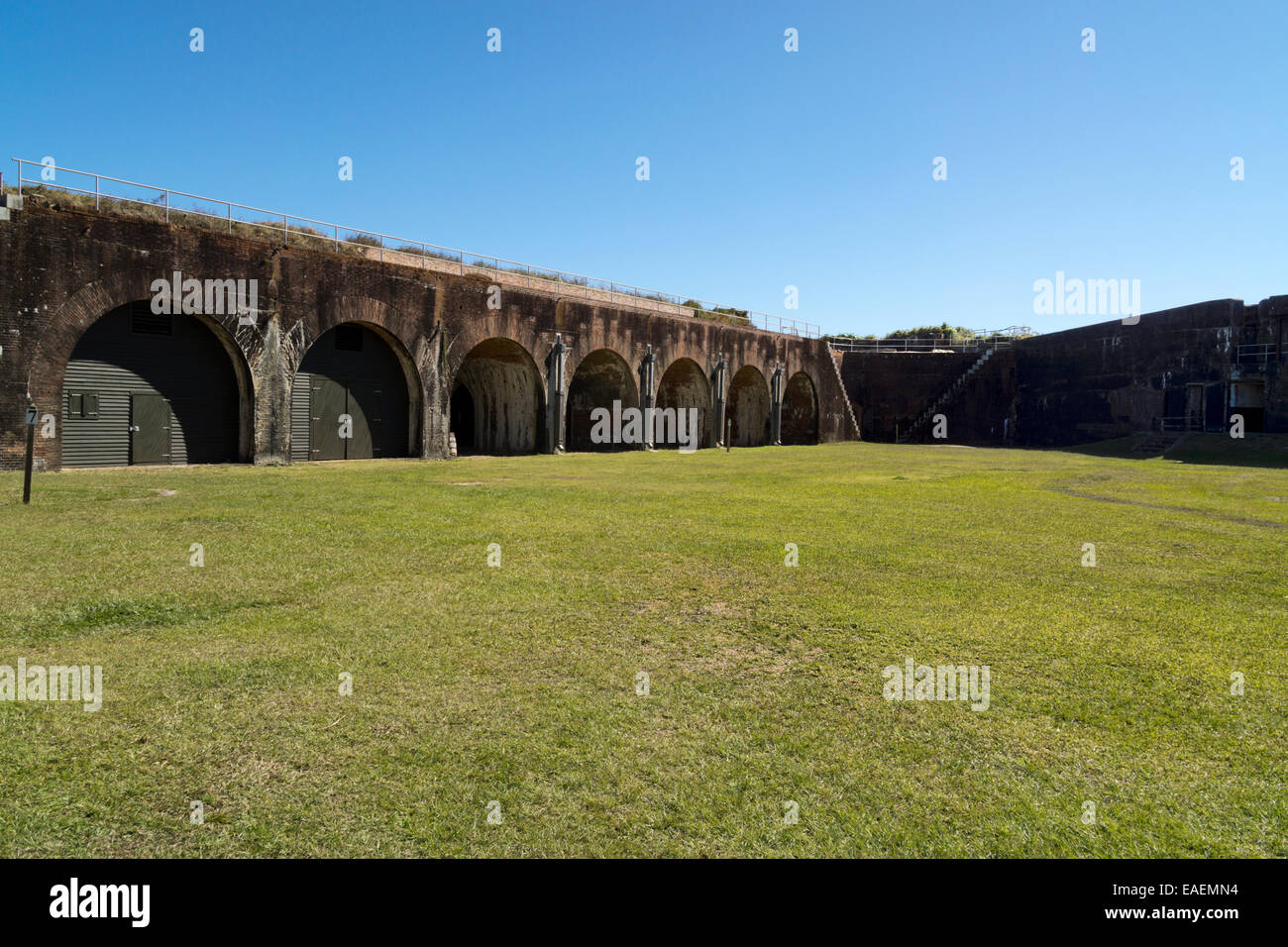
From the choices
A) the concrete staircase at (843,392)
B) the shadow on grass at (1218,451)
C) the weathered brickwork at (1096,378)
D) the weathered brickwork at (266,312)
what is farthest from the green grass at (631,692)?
the concrete staircase at (843,392)

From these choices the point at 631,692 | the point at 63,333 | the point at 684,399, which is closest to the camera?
the point at 631,692

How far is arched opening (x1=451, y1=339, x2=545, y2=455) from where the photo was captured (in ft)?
103

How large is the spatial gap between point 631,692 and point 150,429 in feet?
69.6

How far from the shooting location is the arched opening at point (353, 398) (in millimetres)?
24531

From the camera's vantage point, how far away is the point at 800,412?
50062 mm

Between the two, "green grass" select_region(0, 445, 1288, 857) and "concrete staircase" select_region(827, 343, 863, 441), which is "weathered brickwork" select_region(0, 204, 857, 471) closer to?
"green grass" select_region(0, 445, 1288, 857)

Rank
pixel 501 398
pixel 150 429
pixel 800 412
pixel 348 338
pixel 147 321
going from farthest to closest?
1. pixel 800 412
2. pixel 501 398
3. pixel 348 338
4. pixel 150 429
5. pixel 147 321

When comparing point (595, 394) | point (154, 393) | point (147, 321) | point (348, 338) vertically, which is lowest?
point (154, 393)

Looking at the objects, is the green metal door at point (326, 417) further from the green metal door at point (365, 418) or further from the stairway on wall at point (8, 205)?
the stairway on wall at point (8, 205)

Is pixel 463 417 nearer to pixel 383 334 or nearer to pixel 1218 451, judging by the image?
pixel 383 334

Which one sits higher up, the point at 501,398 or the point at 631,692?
the point at 501,398

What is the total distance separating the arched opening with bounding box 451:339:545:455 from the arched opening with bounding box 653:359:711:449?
927cm

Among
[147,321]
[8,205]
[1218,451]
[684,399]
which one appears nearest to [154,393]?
[147,321]

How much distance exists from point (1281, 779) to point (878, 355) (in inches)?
2025
